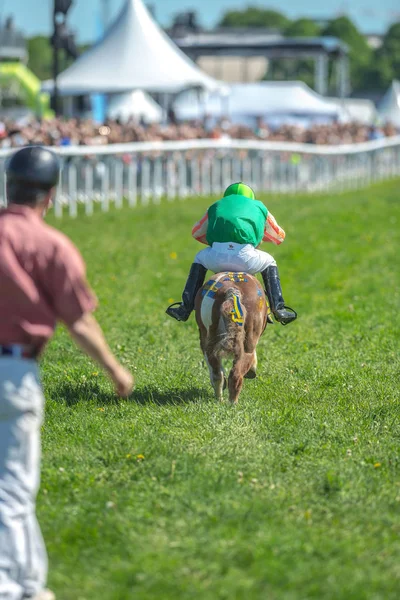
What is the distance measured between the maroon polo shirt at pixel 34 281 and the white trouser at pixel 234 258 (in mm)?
3718

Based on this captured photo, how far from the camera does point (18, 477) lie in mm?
4766

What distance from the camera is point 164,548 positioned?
549 centimetres

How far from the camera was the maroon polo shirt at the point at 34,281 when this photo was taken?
4609mm

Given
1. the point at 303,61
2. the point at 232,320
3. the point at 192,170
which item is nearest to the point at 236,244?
the point at 232,320

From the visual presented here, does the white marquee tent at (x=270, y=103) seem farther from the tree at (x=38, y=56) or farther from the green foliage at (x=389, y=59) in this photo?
the green foliage at (x=389, y=59)

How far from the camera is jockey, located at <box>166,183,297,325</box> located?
838 cm

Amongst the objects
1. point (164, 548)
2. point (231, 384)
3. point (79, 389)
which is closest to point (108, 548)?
point (164, 548)

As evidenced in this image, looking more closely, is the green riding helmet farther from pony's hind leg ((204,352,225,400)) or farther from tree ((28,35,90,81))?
tree ((28,35,90,81))

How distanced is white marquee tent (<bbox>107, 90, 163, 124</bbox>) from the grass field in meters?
25.5

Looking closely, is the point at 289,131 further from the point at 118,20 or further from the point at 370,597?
the point at 370,597

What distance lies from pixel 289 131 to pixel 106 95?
6117mm

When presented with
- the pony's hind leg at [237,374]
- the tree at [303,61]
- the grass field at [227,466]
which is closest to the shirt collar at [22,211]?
the grass field at [227,466]

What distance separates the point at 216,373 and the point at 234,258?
2.77ft

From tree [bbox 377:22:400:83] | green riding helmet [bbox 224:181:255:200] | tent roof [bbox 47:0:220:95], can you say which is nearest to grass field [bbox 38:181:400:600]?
green riding helmet [bbox 224:181:255:200]
